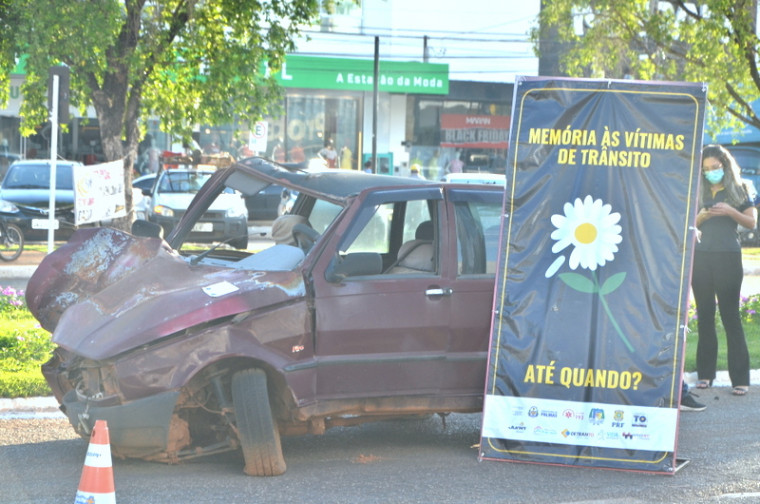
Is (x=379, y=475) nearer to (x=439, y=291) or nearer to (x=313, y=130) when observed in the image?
(x=439, y=291)

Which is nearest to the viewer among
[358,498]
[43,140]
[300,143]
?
[358,498]

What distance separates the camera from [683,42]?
1549 cm

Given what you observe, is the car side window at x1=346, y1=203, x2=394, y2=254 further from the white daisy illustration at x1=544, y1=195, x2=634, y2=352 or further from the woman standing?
the woman standing

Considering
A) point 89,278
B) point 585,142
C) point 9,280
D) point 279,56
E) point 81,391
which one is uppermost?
point 279,56

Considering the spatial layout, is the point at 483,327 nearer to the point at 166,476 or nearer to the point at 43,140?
the point at 166,476

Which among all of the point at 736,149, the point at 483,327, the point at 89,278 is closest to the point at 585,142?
the point at 483,327

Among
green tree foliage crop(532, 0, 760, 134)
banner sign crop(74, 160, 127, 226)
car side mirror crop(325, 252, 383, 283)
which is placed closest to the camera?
car side mirror crop(325, 252, 383, 283)

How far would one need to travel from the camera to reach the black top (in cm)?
859

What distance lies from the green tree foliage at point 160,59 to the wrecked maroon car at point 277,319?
24.8 ft

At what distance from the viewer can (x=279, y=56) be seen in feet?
52.1

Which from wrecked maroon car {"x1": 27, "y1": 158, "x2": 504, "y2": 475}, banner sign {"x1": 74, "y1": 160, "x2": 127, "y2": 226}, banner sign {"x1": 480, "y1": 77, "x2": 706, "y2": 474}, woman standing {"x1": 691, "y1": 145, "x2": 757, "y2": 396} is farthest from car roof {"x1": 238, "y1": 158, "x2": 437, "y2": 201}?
banner sign {"x1": 74, "y1": 160, "x2": 127, "y2": 226}

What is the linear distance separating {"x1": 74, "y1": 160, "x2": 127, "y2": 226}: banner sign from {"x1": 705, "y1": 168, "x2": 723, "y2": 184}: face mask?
965cm

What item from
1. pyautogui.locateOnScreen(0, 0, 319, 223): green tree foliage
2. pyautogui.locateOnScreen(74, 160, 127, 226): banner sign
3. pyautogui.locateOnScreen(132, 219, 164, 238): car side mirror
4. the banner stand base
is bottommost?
the banner stand base

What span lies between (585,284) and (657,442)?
1.04m
